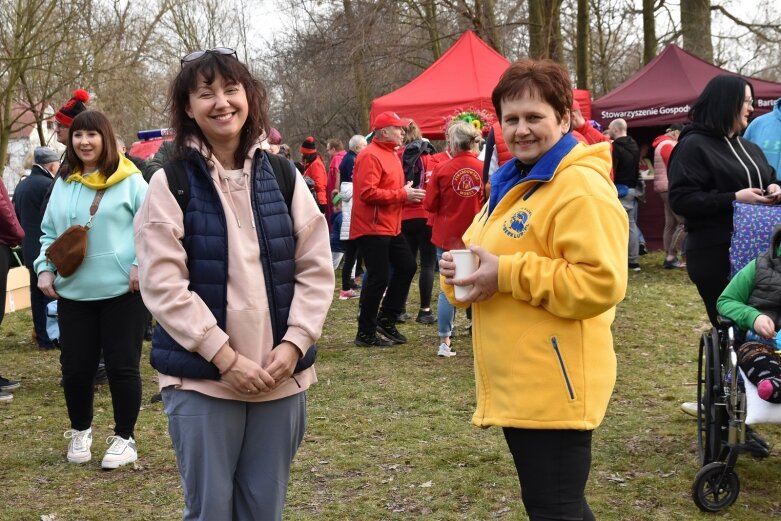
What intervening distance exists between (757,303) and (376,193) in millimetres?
3961

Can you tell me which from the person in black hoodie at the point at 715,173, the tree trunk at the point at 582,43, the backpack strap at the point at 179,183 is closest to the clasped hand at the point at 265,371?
the backpack strap at the point at 179,183

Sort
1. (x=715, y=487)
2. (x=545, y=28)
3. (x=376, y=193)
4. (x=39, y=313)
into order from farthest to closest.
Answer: (x=545, y=28), (x=39, y=313), (x=376, y=193), (x=715, y=487)

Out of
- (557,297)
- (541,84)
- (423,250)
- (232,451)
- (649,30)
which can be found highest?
(649,30)

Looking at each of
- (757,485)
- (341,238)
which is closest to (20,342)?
(341,238)

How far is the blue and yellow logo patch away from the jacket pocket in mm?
325

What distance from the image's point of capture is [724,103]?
4.75 m

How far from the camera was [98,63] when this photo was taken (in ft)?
74.1

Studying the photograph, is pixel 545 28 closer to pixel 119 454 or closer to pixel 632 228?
pixel 632 228

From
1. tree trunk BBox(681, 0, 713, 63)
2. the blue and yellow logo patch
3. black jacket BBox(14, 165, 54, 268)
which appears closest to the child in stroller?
the blue and yellow logo patch

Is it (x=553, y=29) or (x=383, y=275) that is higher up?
(x=553, y=29)

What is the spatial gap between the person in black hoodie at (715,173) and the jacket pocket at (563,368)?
239 centimetres

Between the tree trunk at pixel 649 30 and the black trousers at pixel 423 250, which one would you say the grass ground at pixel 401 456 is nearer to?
the black trousers at pixel 423 250

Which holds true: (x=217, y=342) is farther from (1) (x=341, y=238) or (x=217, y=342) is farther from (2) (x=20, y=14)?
(2) (x=20, y=14)

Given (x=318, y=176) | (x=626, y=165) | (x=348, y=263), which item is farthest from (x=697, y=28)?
(x=348, y=263)
